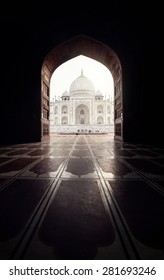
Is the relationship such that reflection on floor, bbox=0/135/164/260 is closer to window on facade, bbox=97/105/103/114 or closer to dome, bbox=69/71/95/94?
dome, bbox=69/71/95/94

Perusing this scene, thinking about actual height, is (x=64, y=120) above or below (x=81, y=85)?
below

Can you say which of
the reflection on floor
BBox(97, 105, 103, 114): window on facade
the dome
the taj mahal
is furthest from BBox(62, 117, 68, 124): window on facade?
the reflection on floor

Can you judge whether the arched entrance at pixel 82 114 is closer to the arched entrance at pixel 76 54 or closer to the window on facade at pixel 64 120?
the window on facade at pixel 64 120

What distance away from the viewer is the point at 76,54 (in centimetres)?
768

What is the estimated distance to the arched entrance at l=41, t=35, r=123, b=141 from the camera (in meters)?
6.35

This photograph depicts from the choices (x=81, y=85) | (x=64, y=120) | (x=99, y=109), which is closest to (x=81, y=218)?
(x=81, y=85)

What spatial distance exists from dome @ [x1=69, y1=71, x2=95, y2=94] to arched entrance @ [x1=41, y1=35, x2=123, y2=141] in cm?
2949

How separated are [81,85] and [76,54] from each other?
30211 millimetres

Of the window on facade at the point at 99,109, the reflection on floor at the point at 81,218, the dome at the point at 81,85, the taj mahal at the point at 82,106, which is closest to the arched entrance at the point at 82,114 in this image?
the taj mahal at the point at 82,106

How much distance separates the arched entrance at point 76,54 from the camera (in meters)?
6.35

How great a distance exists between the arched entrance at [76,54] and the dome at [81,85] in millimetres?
29495

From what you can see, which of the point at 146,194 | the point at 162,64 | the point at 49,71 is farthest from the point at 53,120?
the point at 146,194

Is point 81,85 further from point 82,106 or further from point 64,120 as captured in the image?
point 64,120
